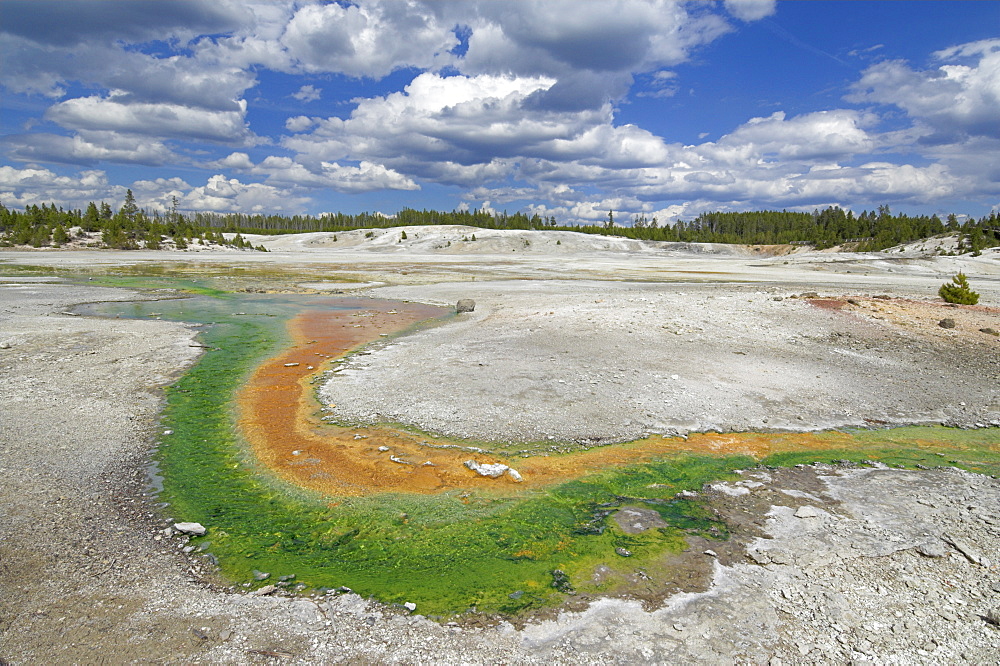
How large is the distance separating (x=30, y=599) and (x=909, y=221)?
140 metres

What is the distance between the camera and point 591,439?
9.35 meters

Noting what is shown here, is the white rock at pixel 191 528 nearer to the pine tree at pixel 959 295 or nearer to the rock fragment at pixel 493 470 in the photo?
the rock fragment at pixel 493 470

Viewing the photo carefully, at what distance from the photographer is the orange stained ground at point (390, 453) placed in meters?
7.82

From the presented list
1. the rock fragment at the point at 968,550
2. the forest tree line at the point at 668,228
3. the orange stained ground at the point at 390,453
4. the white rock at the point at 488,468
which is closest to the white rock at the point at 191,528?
the orange stained ground at the point at 390,453

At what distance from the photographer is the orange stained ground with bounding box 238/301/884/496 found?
7824 millimetres

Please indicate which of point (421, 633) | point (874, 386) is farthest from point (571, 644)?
point (874, 386)

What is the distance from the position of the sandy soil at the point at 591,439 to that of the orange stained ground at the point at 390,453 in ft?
2.28

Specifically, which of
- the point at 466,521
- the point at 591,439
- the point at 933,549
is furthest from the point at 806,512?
the point at 466,521

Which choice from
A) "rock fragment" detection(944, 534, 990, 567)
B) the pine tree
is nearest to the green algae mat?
"rock fragment" detection(944, 534, 990, 567)

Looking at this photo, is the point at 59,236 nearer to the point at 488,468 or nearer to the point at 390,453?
the point at 390,453

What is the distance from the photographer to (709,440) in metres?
9.50

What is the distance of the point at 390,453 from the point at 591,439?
3.52 meters

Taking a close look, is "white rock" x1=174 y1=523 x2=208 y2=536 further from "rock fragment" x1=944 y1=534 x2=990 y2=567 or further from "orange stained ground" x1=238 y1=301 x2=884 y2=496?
"rock fragment" x1=944 y1=534 x2=990 y2=567

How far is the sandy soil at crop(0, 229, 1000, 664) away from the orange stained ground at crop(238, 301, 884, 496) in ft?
2.28
